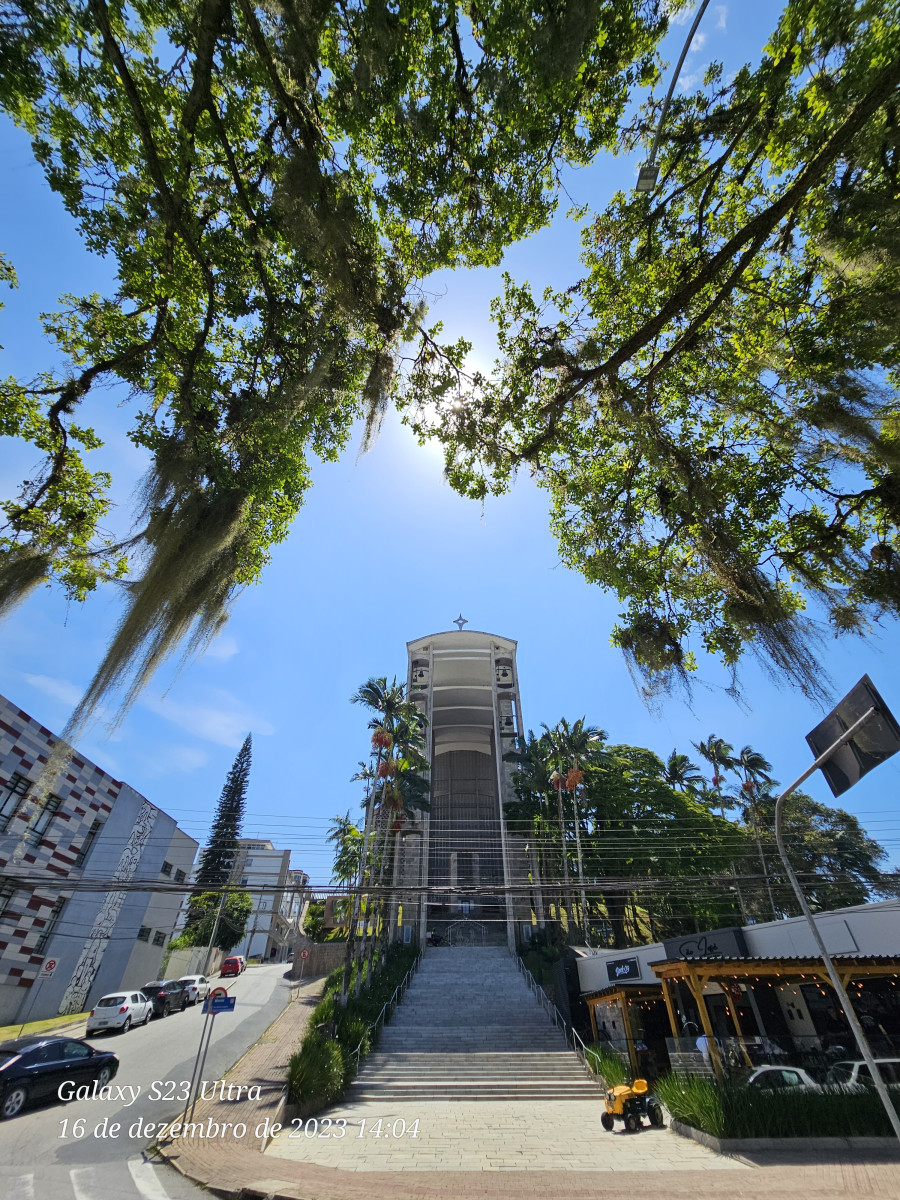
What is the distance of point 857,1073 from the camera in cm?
790

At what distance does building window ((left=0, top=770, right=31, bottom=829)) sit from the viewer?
14031 millimetres

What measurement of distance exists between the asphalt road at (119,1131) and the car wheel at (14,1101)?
120 mm

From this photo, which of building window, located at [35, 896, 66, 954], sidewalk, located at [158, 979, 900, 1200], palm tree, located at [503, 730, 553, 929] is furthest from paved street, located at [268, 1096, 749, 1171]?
palm tree, located at [503, 730, 553, 929]

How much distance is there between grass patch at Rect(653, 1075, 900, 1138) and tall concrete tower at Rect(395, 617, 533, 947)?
62.2 ft

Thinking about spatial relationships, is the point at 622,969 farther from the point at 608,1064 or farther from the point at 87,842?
the point at 87,842

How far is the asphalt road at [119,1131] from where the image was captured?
542 cm

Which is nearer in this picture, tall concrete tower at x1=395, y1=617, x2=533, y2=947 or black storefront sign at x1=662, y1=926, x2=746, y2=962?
black storefront sign at x1=662, y1=926, x2=746, y2=962

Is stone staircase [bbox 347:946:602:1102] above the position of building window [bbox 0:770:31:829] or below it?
below

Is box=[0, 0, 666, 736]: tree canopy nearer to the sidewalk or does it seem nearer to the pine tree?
the sidewalk

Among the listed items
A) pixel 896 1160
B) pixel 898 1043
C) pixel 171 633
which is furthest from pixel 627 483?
pixel 898 1043

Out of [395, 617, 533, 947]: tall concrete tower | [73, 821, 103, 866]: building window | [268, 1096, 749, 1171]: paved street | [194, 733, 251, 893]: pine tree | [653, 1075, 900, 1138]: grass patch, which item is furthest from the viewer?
[194, 733, 251, 893]: pine tree

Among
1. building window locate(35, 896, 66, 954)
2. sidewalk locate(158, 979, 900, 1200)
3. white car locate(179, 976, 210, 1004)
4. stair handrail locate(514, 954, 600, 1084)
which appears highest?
building window locate(35, 896, 66, 954)

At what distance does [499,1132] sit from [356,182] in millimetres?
13278

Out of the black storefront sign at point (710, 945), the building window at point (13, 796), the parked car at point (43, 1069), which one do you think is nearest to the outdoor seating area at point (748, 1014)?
the black storefront sign at point (710, 945)
